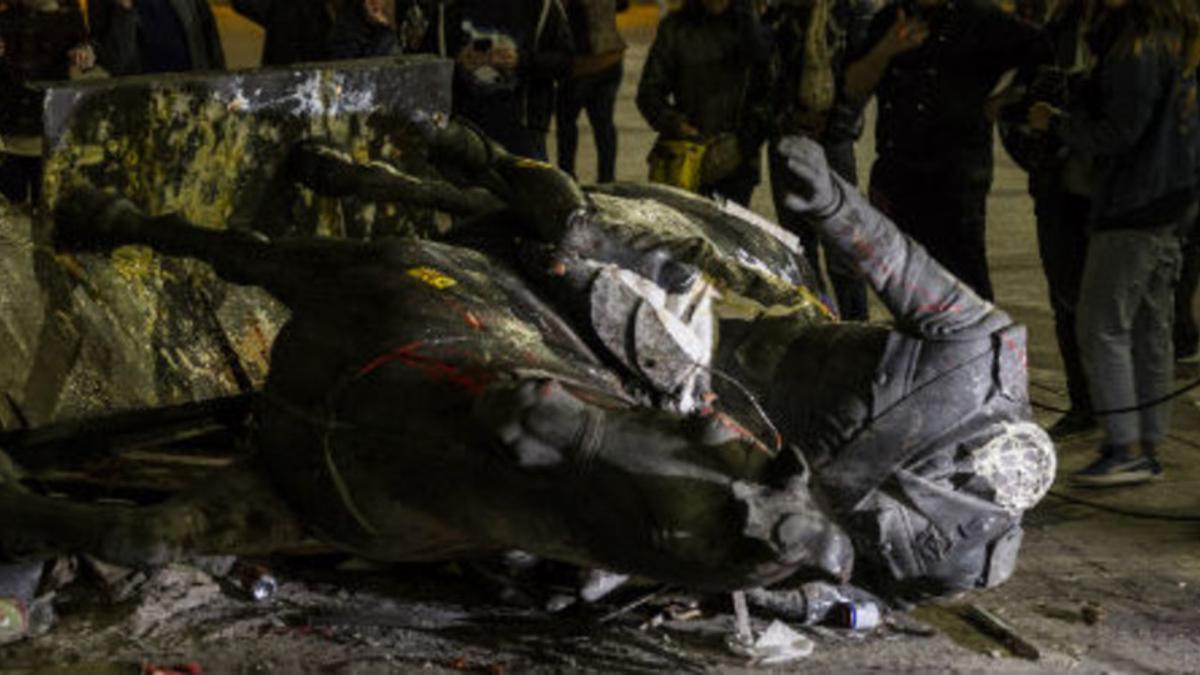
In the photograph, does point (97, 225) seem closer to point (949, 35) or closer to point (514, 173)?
point (514, 173)

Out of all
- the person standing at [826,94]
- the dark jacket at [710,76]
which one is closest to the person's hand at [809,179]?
the person standing at [826,94]

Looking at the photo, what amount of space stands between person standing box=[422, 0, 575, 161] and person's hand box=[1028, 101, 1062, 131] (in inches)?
108

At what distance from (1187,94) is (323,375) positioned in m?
3.79

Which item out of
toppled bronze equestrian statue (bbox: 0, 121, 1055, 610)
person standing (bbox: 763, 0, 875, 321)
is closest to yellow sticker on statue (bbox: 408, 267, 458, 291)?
toppled bronze equestrian statue (bbox: 0, 121, 1055, 610)

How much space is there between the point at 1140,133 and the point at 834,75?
200 cm

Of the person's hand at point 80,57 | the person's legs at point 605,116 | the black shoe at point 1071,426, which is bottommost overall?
the black shoe at point 1071,426

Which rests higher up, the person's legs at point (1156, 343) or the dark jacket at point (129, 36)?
the dark jacket at point (129, 36)

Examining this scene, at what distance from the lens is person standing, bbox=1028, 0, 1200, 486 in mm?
6934

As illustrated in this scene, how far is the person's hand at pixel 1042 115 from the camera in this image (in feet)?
24.6

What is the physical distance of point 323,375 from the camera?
4.54 m

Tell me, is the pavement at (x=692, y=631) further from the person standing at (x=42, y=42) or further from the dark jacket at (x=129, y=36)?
the dark jacket at (x=129, y=36)

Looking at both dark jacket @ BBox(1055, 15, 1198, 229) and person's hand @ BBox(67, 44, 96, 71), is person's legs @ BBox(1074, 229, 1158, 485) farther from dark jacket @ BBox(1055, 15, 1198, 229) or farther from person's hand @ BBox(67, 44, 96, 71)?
person's hand @ BBox(67, 44, 96, 71)

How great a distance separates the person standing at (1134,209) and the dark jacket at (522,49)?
3086 millimetres

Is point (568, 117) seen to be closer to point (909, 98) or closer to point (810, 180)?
point (909, 98)
